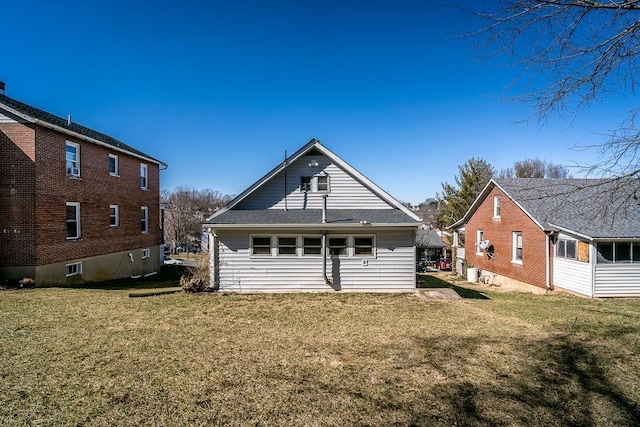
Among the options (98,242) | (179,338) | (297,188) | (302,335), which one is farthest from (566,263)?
(98,242)

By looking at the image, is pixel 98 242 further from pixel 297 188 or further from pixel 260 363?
pixel 260 363

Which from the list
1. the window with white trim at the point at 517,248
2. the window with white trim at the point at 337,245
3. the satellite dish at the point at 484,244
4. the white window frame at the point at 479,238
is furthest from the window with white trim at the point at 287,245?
the white window frame at the point at 479,238

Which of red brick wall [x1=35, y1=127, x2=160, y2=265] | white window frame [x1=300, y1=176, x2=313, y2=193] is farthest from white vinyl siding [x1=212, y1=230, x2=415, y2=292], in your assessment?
red brick wall [x1=35, y1=127, x2=160, y2=265]

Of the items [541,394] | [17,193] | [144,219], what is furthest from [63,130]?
[541,394]

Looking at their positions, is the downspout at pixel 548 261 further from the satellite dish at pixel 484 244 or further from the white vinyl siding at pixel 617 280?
the satellite dish at pixel 484 244

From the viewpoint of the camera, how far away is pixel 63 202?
14922 millimetres

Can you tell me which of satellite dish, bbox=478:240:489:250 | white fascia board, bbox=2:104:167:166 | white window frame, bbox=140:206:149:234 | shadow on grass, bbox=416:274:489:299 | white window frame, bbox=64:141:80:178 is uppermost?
white fascia board, bbox=2:104:167:166

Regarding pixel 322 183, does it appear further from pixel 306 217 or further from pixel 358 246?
pixel 358 246

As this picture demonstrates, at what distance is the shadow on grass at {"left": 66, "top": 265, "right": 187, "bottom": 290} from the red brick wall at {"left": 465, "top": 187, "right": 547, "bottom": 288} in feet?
58.3

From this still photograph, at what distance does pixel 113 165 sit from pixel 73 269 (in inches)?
242

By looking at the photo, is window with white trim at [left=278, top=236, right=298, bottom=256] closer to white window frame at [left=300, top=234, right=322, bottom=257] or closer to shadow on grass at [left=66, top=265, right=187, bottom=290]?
white window frame at [left=300, top=234, right=322, bottom=257]

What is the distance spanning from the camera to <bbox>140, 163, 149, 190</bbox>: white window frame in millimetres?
21656

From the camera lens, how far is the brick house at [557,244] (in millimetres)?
13727

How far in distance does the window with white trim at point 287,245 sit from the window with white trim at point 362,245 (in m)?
2.33
